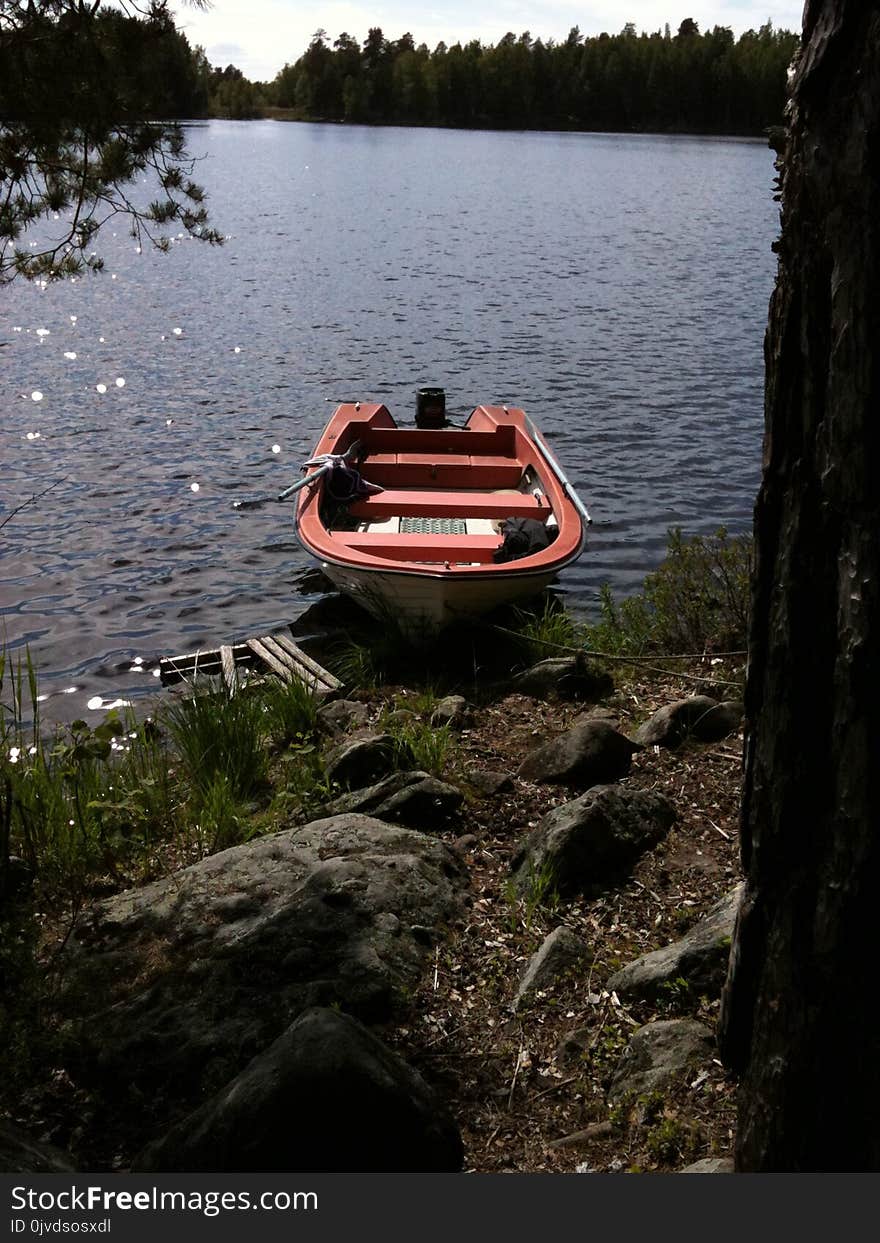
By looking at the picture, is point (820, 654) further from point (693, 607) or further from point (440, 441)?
point (440, 441)

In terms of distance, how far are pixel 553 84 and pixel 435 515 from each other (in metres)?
107

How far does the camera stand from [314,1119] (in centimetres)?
231

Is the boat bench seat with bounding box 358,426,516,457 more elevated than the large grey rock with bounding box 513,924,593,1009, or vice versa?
the boat bench seat with bounding box 358,426,516,457

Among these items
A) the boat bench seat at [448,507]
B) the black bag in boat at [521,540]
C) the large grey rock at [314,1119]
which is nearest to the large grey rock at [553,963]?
the large grey rock at [314,1119]

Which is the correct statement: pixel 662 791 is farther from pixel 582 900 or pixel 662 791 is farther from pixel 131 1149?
pixel 131 1149

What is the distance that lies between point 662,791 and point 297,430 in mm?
10587

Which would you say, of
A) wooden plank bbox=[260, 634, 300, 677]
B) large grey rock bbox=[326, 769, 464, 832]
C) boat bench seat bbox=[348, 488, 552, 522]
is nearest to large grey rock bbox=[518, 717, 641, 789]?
large grey rock bbox=[326, 769, 464, 832]

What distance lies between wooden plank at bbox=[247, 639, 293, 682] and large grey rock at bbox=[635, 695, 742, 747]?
255 cm

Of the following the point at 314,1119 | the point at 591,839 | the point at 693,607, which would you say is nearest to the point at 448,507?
the point at 693,607

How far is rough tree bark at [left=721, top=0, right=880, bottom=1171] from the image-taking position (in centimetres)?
177

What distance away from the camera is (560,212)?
38.3m

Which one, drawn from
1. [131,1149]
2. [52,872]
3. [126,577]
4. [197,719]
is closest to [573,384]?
[126,577]

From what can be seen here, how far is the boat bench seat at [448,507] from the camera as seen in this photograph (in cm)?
894

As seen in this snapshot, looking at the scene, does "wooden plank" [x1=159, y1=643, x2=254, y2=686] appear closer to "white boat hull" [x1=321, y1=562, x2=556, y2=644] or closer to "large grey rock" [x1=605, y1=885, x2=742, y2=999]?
"white boat hull" [x1=321, y1=562, x2=556, y2=644]
